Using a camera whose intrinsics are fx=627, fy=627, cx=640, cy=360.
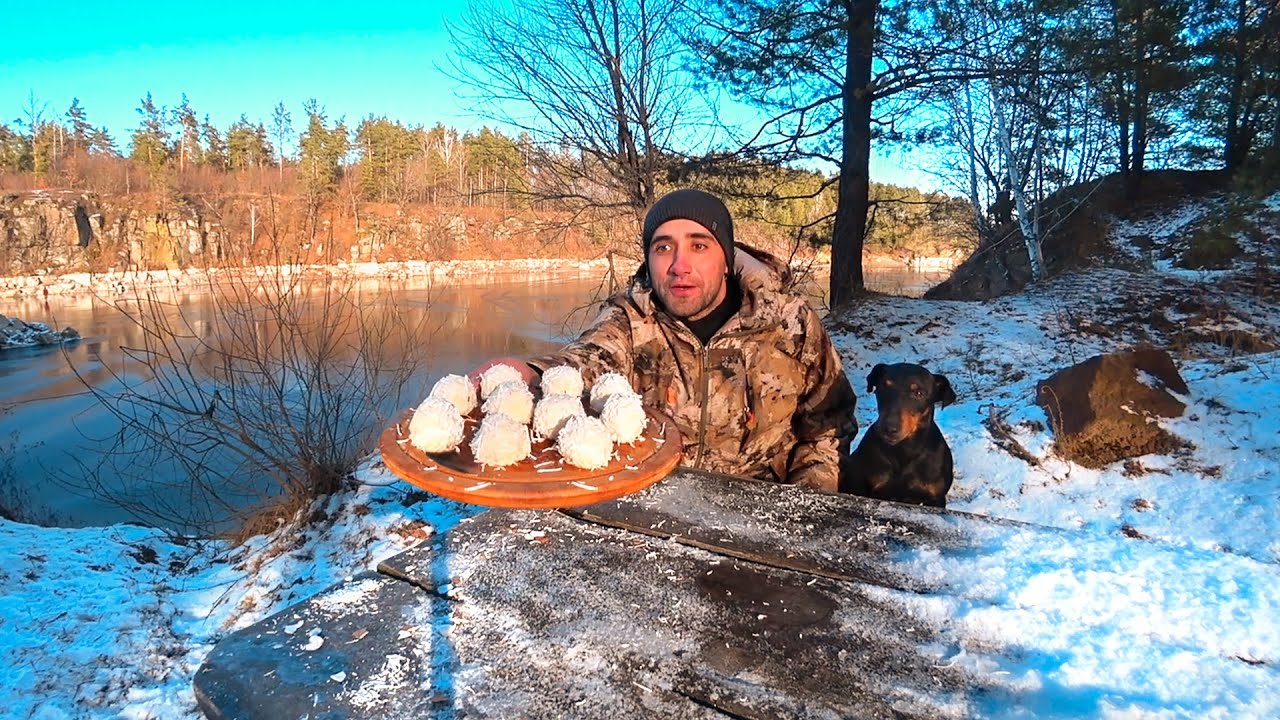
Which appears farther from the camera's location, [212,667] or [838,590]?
[838,590]

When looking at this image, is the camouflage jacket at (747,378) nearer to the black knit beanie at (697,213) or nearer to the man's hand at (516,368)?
the black knit beanie at (697,213)

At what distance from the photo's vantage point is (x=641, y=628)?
1030 mm

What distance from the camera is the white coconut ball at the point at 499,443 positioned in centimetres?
134

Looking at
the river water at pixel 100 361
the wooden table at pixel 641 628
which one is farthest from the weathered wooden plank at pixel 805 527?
the river water at pixel 100 361

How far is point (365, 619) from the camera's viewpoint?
1.09 metres

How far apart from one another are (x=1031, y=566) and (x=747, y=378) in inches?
49.1

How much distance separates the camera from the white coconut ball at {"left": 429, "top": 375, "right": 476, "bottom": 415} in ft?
4.98

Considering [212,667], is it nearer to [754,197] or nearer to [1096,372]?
[1096,372]

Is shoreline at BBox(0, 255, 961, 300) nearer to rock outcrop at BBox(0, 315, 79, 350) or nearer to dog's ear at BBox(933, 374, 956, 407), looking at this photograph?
rock outcrop at BBox(0, 315, 79, 350)

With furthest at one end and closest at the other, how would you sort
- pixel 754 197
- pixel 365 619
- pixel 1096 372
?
pixel 754 197
pixel 1096 372
pixel 365 619

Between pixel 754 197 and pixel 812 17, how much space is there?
2293 mm

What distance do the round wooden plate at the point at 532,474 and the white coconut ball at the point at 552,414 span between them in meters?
0.03

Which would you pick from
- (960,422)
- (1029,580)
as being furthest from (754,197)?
(1029,580)

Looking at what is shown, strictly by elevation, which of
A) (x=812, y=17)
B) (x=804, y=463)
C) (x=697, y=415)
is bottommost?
(x=804, y=463)
